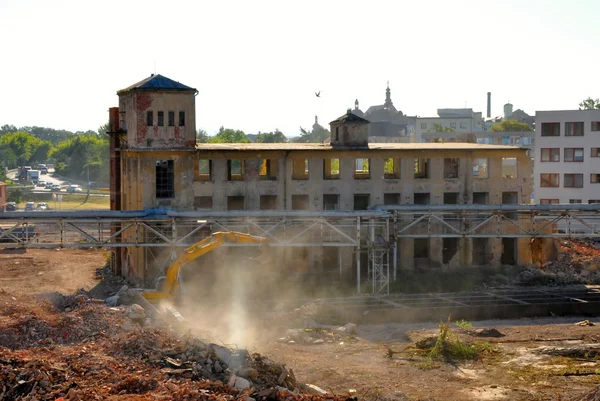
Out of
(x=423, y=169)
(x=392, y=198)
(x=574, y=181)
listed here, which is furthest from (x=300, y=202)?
(x=574, y=181)

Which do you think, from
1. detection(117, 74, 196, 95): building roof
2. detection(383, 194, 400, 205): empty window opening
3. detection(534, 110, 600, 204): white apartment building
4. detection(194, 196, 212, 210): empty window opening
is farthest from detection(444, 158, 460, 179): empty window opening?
detection(534, 110, 600, 204): white apartment building

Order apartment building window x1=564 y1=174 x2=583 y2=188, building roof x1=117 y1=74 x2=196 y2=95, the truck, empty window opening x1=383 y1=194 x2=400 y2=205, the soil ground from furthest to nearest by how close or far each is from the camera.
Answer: the truck → apartment building window x1=564 y1=174 x2=583 y2=188 → empty window opening x1=383 y1=194 x2=400 y2=205 → building roof x1=117 y1=74 x2=196 y2=95 → the soil ground

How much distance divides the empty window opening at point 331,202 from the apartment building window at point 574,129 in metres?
32.7

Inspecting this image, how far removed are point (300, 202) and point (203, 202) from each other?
554 cm

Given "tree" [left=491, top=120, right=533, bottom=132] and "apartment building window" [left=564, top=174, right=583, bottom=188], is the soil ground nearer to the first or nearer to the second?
"apartment building window" [left=564, top=174, right=583, bottom=188]

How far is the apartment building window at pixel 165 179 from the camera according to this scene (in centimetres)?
4584

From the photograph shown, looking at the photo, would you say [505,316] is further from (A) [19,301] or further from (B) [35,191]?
(B) [35,191]

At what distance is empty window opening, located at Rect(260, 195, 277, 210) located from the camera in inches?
1920

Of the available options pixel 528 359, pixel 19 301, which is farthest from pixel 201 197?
pixel 528 359

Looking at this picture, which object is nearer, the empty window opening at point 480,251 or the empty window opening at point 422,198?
the empty window opening at point 480,251

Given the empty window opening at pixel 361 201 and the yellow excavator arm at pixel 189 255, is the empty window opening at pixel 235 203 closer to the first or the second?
the empty window opening at pixel 361 201

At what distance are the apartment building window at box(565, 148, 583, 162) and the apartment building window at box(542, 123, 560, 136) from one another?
68.9 inches

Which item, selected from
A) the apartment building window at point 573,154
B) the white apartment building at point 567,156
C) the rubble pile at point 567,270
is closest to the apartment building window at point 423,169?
the rubble pile at point 567,270

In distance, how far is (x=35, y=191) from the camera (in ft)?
360
